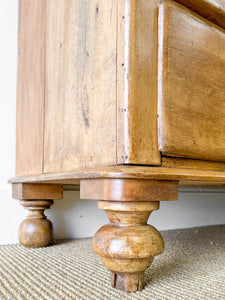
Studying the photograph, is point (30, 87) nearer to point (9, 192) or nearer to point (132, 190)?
point (9, 192)

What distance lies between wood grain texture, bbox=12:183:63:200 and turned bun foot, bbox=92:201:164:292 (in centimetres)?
34

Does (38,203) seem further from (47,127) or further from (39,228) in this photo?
(47,127)

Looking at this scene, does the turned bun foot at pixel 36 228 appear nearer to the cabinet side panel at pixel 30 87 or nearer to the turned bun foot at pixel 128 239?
the cabinet side panel at pixel 30 87

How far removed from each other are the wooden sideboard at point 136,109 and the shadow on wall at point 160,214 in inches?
12.8

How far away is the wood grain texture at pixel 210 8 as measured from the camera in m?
0.46

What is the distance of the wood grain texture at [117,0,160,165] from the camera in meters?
0.39

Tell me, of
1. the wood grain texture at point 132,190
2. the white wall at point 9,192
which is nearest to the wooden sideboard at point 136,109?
the wood grain texture at point 132,190

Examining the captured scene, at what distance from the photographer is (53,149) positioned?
586 mm

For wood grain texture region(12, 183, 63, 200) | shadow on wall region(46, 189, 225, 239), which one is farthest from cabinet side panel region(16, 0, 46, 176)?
shadow on wall region(46, 189, 225, 239)

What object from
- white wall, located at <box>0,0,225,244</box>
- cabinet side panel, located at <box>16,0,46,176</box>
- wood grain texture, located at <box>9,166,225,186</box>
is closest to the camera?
wood grain texture, located at <box>9,166,225,186</box>

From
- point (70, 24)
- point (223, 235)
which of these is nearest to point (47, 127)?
point (70, 24)

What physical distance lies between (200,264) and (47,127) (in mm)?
407

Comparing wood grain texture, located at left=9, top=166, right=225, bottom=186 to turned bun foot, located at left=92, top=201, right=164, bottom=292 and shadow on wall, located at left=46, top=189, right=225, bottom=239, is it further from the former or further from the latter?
shadow on wall, located at left=46, top=189, right=225, bottom=239

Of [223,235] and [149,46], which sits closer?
[149,46]
